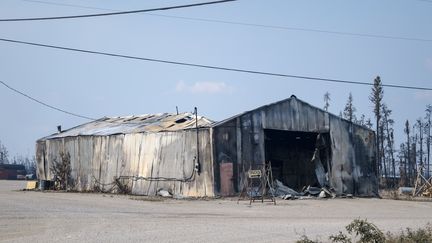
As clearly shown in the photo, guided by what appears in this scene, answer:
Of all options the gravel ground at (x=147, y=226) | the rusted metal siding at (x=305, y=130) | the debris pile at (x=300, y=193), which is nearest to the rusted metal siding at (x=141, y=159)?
the rusted metal siding at (x=305, y=130)

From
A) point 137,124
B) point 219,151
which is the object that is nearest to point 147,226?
point 219,151

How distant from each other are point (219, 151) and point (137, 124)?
11132 mm

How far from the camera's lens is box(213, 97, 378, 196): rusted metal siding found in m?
31.9

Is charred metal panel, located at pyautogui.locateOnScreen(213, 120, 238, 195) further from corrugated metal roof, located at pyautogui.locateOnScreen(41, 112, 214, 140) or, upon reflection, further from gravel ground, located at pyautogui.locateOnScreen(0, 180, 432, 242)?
gravel ground, located at pyautogui.locateOnScreen(0, 180, 432, 242)

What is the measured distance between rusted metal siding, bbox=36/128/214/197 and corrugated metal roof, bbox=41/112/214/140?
599 millimetres

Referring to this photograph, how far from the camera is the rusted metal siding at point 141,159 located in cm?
3192

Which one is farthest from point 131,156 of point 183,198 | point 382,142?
point 382,142

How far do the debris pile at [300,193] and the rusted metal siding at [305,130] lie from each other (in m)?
0.94

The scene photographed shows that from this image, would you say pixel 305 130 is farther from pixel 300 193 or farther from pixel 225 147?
pixel 225 147

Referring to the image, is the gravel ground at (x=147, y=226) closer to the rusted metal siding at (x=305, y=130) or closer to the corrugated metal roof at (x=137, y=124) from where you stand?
the rusted metal siding at (x=305, y=130)

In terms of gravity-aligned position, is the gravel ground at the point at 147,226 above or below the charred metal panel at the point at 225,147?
Answer: below

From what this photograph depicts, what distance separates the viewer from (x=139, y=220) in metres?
17.2

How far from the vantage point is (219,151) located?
103 ft

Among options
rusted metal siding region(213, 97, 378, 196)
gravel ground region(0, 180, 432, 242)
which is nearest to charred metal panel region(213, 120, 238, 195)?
rusted metal siding region(213, 97, 378, 196)
